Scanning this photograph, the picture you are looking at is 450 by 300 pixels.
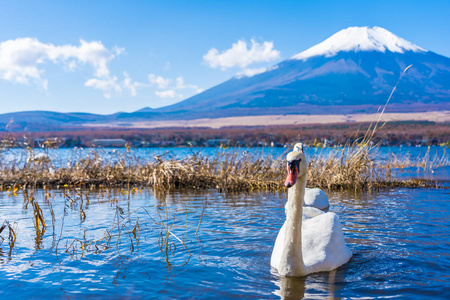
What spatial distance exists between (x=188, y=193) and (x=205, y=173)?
5.85 ft

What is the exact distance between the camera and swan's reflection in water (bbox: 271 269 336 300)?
19.6ft

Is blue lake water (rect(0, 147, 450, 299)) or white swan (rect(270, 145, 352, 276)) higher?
white swan (rect(270, 145, 352, 276))

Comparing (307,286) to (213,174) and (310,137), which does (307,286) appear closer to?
(213,174)

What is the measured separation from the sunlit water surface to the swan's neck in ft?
0.75

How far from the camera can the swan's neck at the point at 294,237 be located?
623 centimetres

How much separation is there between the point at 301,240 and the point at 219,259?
190 cm

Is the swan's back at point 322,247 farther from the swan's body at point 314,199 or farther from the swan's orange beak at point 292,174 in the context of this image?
the swan's body at point 314,199

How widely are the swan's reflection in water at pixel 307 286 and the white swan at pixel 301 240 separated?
11 centimetres

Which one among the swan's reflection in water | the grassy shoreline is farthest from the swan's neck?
the grassy shoreline

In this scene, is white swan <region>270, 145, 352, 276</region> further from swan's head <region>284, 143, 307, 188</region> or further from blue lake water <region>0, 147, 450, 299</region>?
blue lake water <region>0, 147, 450, 299</region>

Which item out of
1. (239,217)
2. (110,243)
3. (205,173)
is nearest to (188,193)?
(205,173)

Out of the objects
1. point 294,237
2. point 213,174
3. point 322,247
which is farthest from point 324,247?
point 213,174

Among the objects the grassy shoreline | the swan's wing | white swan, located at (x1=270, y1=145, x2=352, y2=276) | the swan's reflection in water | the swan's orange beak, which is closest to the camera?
the swan's orange beak

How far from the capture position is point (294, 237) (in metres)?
6.20
